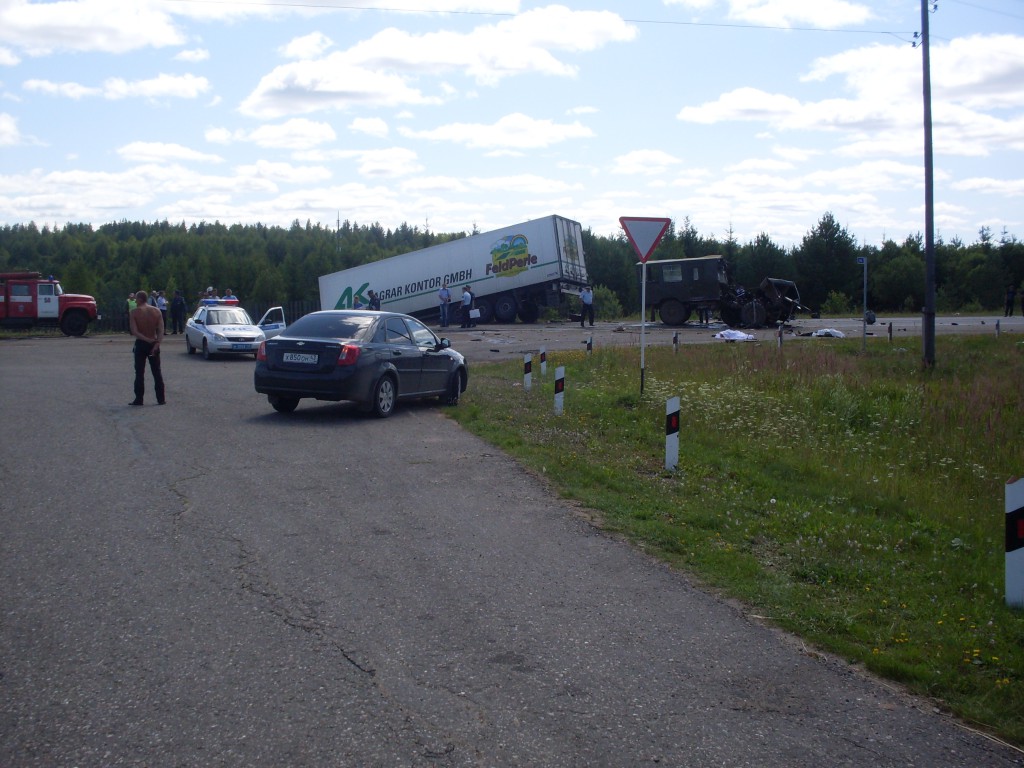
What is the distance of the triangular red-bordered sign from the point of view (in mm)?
14625

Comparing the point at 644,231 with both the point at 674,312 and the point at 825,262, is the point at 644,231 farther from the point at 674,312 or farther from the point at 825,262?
the point at 825,262

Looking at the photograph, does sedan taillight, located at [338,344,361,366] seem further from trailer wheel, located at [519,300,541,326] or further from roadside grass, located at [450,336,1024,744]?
trailer wheel, located at [519,300,541,326]

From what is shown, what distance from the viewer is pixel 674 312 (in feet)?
130

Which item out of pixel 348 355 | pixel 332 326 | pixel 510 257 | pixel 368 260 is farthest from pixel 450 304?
pixel 368 260

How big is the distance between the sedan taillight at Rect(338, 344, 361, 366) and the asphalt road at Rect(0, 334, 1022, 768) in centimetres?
438

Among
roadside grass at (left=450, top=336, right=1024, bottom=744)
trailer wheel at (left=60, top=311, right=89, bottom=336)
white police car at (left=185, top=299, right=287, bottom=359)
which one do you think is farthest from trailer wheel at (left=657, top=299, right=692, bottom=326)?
trailer wheel at (left=60, top=311, right=89, bottom=336)

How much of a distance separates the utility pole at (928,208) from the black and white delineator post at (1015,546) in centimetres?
1758

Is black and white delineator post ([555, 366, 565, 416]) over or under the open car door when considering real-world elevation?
under

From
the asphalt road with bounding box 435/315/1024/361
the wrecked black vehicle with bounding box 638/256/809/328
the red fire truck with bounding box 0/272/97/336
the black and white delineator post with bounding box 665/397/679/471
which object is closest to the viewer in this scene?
the black and white delineator post with bounding box 665/397/679/471

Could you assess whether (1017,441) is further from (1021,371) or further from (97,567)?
(97,567)

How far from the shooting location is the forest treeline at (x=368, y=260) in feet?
237

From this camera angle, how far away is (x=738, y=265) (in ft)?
258

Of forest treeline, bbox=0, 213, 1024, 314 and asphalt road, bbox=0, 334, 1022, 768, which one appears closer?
asphalt road, bbox=0, 334, 1022, 768

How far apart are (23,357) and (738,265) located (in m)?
60.8
